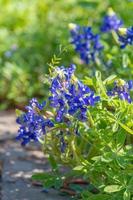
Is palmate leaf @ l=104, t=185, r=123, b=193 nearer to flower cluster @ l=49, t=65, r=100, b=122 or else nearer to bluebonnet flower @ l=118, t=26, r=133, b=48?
flower cluster @ l=49, t=65, r=100, b=122

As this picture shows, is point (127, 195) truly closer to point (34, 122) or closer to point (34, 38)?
point (34, 122)

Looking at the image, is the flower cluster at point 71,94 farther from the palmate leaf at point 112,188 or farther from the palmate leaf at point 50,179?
the palmate leaf at point 50,179

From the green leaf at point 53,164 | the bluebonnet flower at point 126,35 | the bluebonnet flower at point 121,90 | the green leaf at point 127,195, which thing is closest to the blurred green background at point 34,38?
the bluebonnet flower at point 126,35

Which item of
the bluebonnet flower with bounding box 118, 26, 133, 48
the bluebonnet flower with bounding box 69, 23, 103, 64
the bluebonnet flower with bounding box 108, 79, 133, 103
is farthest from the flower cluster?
the bluebonnet flower with bounding box 69, 23, 103, 64

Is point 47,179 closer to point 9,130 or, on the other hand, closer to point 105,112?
point 105,112

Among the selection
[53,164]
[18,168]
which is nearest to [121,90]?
[53,164]
